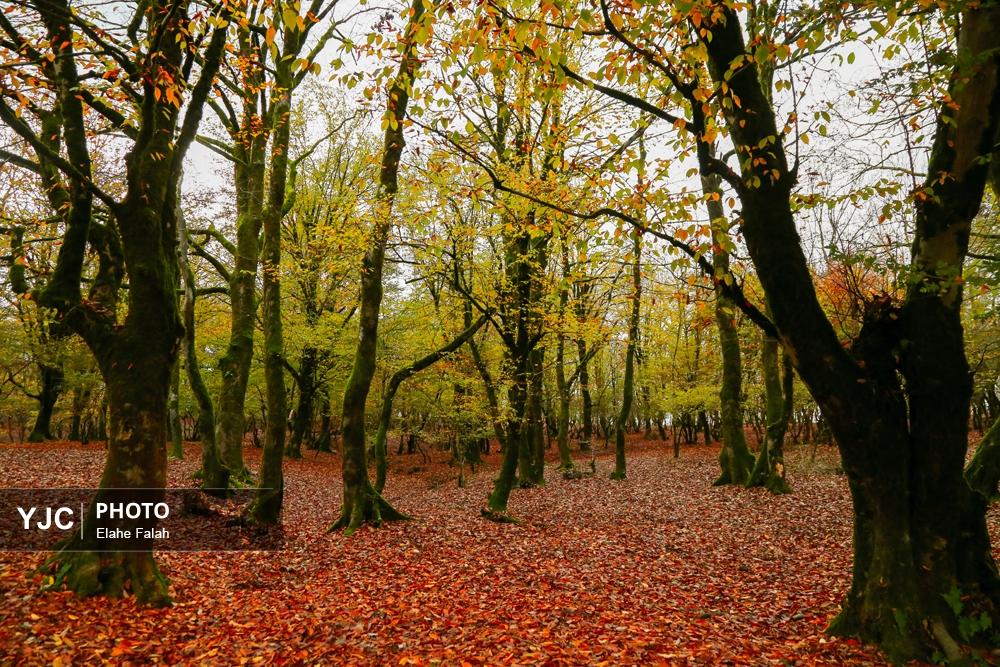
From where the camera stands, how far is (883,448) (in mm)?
4926

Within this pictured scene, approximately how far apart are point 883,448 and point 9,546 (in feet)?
31.7

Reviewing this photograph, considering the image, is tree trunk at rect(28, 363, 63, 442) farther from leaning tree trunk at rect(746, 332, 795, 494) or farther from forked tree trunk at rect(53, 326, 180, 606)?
leaning tree trunk at rect(746, 332, 795, 494)

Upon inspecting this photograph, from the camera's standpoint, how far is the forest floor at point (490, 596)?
5.00 m

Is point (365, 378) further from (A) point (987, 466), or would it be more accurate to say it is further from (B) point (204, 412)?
(A) point (987, 466)

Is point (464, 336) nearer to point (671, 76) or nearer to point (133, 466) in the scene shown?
point (133, 466)

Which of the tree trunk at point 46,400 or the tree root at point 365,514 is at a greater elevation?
the tree trunk at point 46,400

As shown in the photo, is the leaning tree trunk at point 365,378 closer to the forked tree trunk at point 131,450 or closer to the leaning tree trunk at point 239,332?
the forked tree trunk at point 131,450

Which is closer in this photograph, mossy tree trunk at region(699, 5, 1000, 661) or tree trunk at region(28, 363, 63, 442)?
mossy tree trunk at region(699, 5, 1000, 661)

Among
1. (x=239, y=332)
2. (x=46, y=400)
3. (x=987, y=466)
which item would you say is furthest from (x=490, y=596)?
(x=46, y=400)

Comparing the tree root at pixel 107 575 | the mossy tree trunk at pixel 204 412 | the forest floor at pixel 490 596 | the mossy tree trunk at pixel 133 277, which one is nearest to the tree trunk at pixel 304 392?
the mossy tree trunk at pixel 204 412

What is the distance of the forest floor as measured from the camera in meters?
5.00

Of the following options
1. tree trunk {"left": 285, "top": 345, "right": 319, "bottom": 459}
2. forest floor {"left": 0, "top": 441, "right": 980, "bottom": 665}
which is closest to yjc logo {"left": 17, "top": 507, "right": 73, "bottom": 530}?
forest floor {"left": 0, "top": 441, "right": 980, "bottom": 665}

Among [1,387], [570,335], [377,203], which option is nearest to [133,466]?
[377,203]

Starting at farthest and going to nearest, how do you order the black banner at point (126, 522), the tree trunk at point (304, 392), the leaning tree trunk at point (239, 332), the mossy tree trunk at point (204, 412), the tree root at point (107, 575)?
the tree trunk at point (304, 392), the leaning tree trunk at point (239, 332), the mossy tree trunk at point (204, 412), the black banner at point (126, 522), the tree root at point (107, 575)
